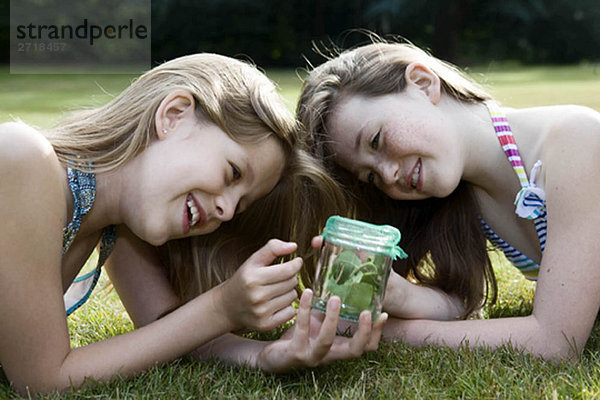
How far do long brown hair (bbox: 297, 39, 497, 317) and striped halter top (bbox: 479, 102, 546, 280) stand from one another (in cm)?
11

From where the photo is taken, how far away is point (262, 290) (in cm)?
249

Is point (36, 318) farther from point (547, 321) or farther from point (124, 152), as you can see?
point (547, 321)

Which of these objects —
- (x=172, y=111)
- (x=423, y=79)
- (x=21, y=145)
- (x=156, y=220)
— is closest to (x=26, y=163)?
(x=21, y=145)

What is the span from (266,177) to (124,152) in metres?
0.53

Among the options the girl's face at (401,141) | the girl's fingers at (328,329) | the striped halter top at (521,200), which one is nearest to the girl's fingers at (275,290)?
the girl's fingers at (328,329)

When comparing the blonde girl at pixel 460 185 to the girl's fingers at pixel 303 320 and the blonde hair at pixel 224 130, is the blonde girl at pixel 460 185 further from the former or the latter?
the girl's fingers at pixel 303 320

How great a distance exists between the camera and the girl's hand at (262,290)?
8.14ft

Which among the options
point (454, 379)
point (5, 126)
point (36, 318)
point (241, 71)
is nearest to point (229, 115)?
point (241, 71)

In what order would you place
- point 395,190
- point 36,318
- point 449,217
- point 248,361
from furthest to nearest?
point 449,217 < point 395,190 < point 248,361 < point 36,318

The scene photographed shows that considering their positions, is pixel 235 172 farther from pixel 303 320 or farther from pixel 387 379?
pixel 387 379

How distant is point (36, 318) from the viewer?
241cm

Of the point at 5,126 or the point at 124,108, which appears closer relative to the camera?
the point at 5,126

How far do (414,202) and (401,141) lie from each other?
0.65 m

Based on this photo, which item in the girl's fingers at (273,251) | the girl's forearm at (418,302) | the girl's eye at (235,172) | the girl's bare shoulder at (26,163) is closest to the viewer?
the girl's bare shoulder at (26,163)
